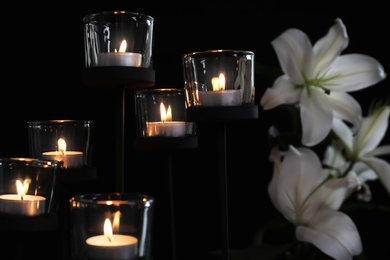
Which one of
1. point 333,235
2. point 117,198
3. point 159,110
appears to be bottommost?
point 333,235

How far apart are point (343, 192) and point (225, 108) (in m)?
0.37

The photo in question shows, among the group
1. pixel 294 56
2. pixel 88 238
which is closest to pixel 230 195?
pixel 294 56

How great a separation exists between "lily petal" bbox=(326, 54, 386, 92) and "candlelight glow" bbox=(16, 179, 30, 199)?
1.80ft

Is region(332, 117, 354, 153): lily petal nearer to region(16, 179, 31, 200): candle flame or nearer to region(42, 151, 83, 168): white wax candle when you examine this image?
region(42, 151, 83, 168): white wax candle

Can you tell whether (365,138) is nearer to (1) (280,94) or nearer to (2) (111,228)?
(1) (280,94)

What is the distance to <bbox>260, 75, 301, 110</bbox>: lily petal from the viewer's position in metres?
1.05

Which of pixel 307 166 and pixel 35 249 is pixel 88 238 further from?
pixel 35 249

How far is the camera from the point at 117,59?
2.76 feet

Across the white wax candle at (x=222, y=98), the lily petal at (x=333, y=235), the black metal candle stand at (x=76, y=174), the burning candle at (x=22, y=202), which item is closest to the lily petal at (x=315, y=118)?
the lily petal at (x=333, y=235)

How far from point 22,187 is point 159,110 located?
0.28 metres

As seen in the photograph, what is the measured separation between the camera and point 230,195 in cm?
→ 148

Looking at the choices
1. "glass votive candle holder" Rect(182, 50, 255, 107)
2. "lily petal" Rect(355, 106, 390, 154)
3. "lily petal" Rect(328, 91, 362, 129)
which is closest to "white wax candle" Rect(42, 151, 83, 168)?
"glass votive candle holder" Rect(182, 50, 255, 107)

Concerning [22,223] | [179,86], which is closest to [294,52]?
[179,86]

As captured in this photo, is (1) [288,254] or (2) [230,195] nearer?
(1) [288,254]
